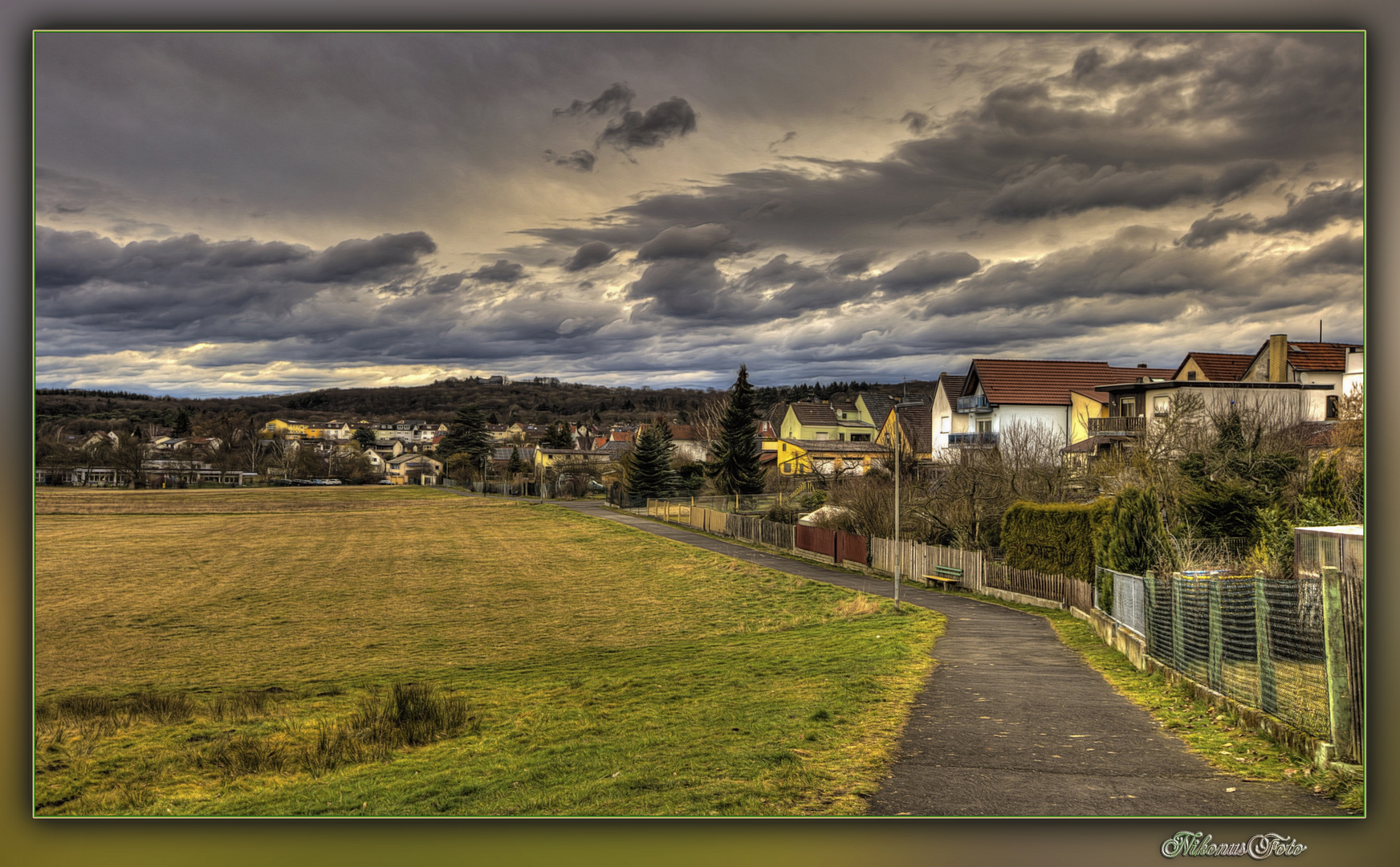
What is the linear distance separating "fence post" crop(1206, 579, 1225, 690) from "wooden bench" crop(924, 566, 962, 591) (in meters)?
19.1

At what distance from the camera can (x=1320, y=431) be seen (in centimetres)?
2505

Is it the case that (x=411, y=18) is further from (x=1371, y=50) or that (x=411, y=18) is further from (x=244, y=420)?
(x=244, y=420)

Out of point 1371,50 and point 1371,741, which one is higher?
point 1371,50

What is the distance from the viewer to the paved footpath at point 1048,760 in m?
6.46

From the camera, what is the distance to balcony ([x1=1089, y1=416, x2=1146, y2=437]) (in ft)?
119

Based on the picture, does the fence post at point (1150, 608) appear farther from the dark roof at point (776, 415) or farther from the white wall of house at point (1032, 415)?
the dark roof at point (776, 415)

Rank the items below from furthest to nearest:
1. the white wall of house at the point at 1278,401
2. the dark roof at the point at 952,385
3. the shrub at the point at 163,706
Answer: the dark roof at the point at 952,385 → the white wall of house at the point at 1278,401 → the shrub at the point at 163,706

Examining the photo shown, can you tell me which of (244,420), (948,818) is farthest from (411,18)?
(244,420)

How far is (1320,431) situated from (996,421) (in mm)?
18769

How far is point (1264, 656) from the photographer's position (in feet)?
26.2

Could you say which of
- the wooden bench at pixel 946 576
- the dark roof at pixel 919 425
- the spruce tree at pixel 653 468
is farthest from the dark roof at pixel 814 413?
the wooden bench at pixel 946 576

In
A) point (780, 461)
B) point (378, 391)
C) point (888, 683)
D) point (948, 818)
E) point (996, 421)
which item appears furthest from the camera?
point (780, 461)

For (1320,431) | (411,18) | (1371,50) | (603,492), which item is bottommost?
(603,492)

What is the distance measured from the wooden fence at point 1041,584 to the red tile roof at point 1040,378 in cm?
1808
